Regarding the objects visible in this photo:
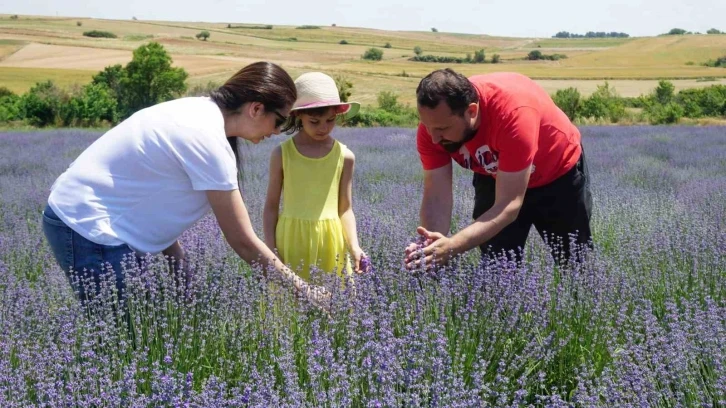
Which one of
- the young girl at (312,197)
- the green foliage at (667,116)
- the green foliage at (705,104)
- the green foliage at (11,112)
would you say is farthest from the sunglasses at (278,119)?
the green foliage at (705,104)

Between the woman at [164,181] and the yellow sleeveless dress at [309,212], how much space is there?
0.72 meters

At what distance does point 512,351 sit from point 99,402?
1.25m

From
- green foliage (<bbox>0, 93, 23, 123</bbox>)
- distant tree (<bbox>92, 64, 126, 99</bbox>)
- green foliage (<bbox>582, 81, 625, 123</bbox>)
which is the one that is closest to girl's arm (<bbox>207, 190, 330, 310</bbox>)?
green foliage (<bbox>582, 81, 625, 123</bbox>)

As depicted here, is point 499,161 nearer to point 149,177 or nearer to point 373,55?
point 149,177

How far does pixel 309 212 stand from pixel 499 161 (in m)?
0.88

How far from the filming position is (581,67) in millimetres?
50750

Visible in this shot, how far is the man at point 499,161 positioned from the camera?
2680 millimetres

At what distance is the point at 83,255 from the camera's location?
8.03 ft

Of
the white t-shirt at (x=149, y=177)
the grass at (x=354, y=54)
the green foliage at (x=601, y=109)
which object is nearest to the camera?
the white t-shirt at (x=149, y=177)

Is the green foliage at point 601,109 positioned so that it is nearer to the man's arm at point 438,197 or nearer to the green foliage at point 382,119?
the green foliage at point 382,119

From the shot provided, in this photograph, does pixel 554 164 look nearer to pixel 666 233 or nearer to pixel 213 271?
pixel 666 233

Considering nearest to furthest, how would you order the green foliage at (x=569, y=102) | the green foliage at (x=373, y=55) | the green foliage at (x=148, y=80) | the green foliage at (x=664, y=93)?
1. the green foliage at (x=569, y=102)
2. the green foliage at (x=148, y=80)
3. the green foliage at (x=664, y=93)
4. the green foliage at (x=373, y=55)

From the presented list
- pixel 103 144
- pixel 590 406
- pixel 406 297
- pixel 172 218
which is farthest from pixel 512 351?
pixel 103 144

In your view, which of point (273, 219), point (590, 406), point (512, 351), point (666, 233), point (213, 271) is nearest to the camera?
point (590, 406)
